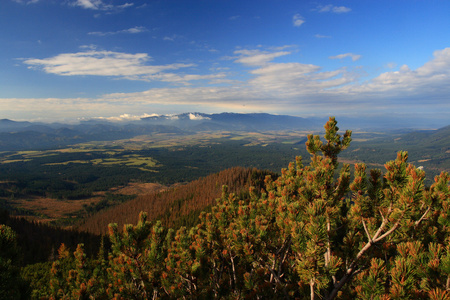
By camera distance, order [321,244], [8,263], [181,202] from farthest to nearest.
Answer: [181,202], [321,244], [8,263]

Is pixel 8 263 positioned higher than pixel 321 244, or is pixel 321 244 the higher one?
pixel 8 263

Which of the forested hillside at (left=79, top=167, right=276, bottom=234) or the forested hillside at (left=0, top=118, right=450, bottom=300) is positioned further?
the forested hillside at (left=79, top=167, right=276, bottom=234)

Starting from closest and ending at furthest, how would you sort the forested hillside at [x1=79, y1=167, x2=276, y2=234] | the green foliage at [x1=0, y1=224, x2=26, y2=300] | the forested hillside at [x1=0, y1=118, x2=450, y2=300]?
the green foliage at [x1=0, y1=224, x2=26, y2=300] < the forested hillside at [x1=0, y1=118, x2=450, y2=300] < the forested hillside at [x1=79, y1=167, x2=276, y2=234]

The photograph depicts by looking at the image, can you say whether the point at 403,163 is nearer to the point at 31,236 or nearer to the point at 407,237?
the point at 407,237

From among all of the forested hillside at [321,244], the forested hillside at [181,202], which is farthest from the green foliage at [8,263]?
the forested hillside at [181,202]

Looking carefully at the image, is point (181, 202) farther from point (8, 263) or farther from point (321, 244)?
point (321, 244)

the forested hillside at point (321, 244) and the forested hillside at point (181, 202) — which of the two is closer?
the forested hillside at point (321, 244)

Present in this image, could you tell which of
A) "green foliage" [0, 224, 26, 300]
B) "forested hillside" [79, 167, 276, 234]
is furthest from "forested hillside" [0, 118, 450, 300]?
"forested hillside" [79, 167, 276, 234]

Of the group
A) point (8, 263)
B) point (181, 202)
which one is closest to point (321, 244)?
point (8, 263)

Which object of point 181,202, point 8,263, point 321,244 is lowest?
point 181,202

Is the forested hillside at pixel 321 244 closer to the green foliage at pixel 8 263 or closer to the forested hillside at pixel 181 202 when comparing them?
the green foliage at pixel 8 263

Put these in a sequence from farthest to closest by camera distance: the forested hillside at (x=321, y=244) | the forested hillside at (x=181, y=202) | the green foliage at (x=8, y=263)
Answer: the forested hillside at (x=181, y=202), the forested hillside at (x=321, y=244), the green foliage at (x=8, y=263)

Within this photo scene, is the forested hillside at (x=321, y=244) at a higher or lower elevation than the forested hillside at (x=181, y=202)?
higher

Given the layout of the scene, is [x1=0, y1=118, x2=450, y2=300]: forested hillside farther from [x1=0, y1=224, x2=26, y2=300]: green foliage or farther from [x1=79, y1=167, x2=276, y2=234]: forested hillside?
[x1=79, y1=167, x2=276, y2=234]: forested hillside
